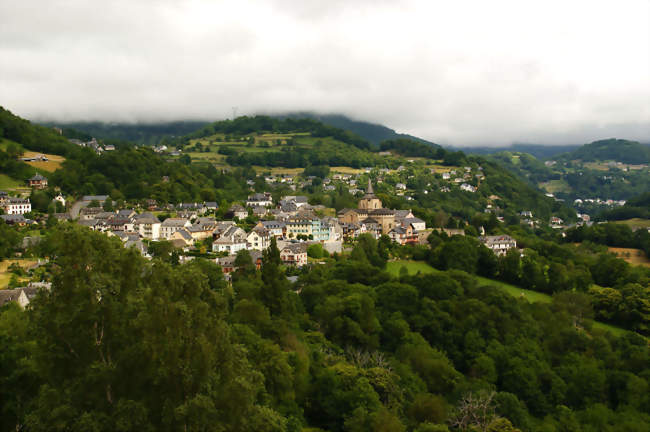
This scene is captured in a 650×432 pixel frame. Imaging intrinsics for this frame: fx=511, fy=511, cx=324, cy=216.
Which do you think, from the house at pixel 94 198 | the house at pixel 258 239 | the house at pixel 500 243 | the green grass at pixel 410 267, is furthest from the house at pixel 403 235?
the house at pixel 94 198

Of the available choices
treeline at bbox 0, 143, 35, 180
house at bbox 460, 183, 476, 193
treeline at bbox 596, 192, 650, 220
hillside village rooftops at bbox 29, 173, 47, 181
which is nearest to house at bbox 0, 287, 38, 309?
hillside village rooftops at bbox 29, 173, 47, 181

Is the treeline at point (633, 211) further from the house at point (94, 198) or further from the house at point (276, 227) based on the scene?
the house at point (94, 198)

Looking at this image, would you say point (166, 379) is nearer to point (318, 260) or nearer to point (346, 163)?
point (318, 260)

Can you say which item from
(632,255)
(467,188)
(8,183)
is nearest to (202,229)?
(8,183)

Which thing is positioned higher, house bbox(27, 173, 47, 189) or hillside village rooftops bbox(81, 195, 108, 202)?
house bbox(27, 173, 47, 189)

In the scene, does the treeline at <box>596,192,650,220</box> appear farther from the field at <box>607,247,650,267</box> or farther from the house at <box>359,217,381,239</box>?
the house at <box>359,217,381,239</box>

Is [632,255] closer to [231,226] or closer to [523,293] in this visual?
[523,293]
